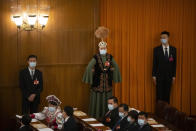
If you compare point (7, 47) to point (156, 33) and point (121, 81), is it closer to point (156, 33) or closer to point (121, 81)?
point (121, 81)

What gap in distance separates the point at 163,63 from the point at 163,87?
639mm

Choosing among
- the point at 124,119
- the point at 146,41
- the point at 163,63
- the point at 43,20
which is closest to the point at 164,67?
the point at 163,63

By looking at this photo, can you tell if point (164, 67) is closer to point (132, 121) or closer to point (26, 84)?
point (26, 84)

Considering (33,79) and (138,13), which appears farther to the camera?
(138,13)

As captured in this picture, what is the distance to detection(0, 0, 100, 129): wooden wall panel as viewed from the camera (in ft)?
34.6

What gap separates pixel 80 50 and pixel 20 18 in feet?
6.02

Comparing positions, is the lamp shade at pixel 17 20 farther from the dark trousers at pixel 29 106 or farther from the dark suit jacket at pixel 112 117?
the dark suit jacket at pixel 112 117

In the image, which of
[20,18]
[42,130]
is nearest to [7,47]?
[20,18]

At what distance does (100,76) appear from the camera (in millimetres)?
10766

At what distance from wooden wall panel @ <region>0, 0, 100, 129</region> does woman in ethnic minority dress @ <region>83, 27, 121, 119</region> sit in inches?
24.0

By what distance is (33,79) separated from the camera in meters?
10.1

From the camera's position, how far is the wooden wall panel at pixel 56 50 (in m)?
10.5

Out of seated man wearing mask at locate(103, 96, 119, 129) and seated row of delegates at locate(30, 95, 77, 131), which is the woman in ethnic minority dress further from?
seated row of delegates at locate(30, 95, 77, 131)

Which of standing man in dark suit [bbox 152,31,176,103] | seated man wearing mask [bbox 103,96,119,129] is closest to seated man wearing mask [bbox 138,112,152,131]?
seated man wearing mask [bbox 103,96,119,129]
